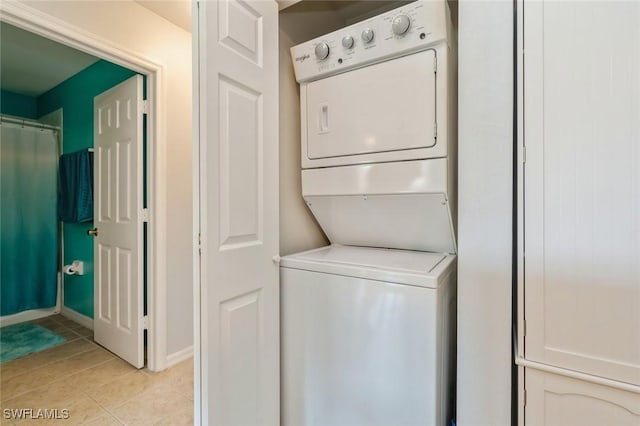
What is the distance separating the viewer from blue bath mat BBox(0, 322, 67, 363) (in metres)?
2.39

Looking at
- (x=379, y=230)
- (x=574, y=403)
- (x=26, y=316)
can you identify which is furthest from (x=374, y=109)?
(x=26, y=316)

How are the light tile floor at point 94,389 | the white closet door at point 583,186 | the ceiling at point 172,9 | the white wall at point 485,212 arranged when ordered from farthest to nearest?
the ceiling at point 172,9 → the light tile floor at point 94,389 → the white wall at point 485,212 → the white closet door at point 583,186

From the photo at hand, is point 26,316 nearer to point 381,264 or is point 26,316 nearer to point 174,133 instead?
point 174,133

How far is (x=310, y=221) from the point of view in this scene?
1690mm

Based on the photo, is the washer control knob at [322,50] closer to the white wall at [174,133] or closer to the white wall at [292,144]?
the white wall at [292,144]

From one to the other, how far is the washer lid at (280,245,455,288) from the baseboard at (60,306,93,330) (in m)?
2.79

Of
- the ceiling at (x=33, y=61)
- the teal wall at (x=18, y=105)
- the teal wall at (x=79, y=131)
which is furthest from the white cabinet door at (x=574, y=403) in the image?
the teal wall at (x=18, y=105)

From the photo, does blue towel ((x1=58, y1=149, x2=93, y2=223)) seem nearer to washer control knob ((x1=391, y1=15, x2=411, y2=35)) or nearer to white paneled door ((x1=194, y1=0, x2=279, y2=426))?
white paneled door ((x1=194, y1=0, x2=279, y2=426))

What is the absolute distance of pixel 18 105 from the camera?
3.47 m

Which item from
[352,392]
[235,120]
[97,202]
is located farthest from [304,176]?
[97,202]

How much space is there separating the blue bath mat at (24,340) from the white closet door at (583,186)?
139 inches

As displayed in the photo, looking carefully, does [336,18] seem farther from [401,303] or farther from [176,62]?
[401,303]

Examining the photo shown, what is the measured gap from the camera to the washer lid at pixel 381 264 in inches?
40.4

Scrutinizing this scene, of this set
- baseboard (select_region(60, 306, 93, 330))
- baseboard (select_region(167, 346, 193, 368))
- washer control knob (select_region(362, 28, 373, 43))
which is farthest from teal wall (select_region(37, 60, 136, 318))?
washer control knob (select_region(362, 28, 373, 43))
